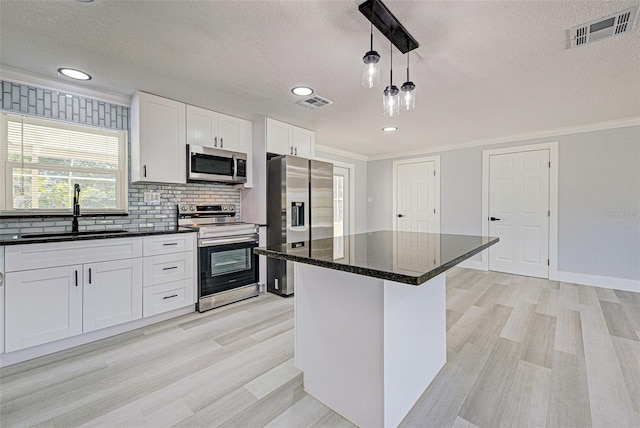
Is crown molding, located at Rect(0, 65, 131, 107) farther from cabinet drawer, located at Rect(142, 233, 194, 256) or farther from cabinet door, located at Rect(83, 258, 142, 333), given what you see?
cabinet door, located at Rect(83, 258, 142, 333)

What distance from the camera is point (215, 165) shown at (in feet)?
10.8

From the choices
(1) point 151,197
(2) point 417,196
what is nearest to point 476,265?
(2) point 417,196

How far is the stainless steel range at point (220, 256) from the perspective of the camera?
300 centimetres

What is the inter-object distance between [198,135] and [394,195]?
157 inches

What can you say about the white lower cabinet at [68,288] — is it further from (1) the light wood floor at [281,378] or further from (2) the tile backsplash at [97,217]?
(2) the tile backsplash at [97,217]

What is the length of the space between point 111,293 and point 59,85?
1.91 meters

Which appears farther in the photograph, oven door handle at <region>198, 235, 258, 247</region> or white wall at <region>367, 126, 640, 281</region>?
white wall at <region>367, 126, 640, 281</region>

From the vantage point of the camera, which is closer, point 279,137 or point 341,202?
point 279,137

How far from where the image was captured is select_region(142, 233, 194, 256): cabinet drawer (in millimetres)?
2650

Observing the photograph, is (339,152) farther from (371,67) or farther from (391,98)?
(371,67)

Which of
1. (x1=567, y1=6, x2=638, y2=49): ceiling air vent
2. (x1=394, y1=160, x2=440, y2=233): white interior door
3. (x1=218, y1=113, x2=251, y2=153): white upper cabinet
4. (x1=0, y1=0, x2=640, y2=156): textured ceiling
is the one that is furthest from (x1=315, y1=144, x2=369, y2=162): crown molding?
(x1=567, y1=6, x2=638, y2=49): ceiling air vent

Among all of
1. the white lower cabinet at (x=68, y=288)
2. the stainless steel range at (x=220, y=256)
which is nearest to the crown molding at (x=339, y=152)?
the stainless steel range at (x=220, y=256)

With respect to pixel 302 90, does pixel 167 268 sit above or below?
below

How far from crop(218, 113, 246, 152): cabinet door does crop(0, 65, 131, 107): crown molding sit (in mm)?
935
